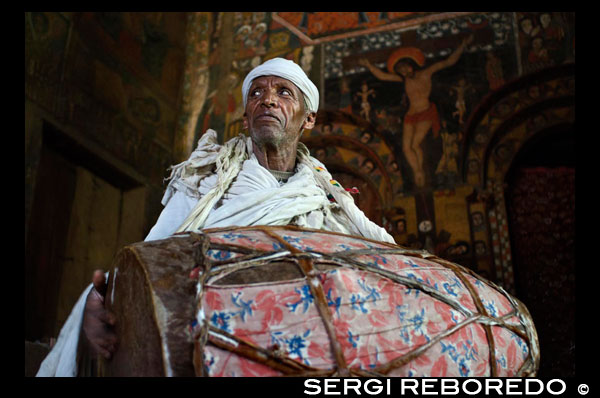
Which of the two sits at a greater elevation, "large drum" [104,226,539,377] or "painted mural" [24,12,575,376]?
"painted mural" [24,12,575,376]

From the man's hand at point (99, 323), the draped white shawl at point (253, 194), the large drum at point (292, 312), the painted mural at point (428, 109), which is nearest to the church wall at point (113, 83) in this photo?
the painted mural at point (428, 109)

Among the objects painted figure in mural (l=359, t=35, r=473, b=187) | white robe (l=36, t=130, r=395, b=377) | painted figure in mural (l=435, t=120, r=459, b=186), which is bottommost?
white robe (l=36, t=130, r=395, b=377)

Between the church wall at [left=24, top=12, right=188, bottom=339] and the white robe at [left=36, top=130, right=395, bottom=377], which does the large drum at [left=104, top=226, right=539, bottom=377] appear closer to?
the white robe at [left=36, top=130, right=395, bottom=377]

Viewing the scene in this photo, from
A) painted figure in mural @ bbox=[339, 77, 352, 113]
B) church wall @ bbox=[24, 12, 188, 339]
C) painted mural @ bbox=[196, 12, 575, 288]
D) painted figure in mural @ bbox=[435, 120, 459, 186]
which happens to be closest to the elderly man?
church wall @ bbox=[24, 12, 188, 339]

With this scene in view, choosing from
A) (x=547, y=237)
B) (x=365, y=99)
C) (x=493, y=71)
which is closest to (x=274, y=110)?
Answer: (x=547, y=237)

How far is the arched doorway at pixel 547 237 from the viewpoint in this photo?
5.25m

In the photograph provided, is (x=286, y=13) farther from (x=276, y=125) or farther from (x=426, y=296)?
(x=426, y=296)

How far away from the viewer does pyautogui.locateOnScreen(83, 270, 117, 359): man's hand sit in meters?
1.58

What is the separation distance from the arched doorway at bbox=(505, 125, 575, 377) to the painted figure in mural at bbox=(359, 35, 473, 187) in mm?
870

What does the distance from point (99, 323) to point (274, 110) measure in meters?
1.09

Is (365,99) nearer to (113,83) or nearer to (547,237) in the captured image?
(547,237)

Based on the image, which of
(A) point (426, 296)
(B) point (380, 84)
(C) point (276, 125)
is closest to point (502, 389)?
(A) point (426, 296)

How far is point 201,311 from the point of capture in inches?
53.2

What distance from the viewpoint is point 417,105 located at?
6.34 m
